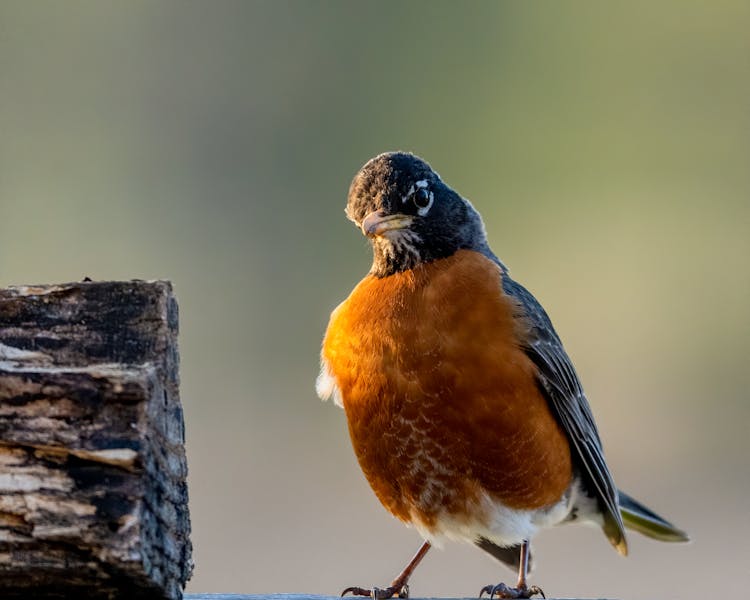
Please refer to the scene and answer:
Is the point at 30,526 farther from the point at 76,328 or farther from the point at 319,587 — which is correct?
the point at 319,587

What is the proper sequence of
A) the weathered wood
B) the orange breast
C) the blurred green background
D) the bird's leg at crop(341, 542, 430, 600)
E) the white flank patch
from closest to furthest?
the weathered wood, the orange breast, the bird's leg at crop(341, 542, 430, 600), the white flank patch, the blurred green background

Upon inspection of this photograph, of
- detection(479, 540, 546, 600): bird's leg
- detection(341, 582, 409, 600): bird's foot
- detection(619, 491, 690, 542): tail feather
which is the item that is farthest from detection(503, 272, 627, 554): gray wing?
detection(341, 582, 409, 600): bird's foot

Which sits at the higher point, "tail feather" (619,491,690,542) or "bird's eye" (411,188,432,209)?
"bird's eye" (411,188,432,209)

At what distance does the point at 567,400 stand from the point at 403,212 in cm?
100

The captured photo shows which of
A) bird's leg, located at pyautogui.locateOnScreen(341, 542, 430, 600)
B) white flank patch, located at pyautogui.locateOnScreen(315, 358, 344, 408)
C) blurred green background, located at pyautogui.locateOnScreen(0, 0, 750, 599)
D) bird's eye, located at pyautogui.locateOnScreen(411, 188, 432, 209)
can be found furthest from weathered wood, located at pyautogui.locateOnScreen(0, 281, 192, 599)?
blurred green background, located at pyautogui.locateOnScreen(0, 0, 750, 599)

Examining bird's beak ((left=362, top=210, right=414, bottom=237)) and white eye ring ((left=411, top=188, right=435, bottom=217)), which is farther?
white eye ring ((left=411, top=188, right=435, bottom=217))

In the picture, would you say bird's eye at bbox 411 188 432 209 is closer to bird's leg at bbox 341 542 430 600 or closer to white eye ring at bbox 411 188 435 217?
white eye ring at bbox 411 188 435 217

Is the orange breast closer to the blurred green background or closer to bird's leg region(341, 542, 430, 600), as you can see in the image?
bird's leg region(341, 542, 430, 600)

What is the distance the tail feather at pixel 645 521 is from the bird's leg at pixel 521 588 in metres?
0.72

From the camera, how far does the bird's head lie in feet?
16.4

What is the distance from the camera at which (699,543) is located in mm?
9891

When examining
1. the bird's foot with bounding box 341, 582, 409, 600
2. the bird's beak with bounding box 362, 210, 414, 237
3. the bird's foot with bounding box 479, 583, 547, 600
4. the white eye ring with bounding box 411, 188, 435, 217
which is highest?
the white eye ring with bounding box 411, 188, 435, 217

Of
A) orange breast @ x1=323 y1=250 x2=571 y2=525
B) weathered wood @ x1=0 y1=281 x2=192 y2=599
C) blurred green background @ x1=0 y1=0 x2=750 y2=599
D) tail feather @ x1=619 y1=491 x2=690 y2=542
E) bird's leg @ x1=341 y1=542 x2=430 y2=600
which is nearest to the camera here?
weathered wood @ x1=0 y1=281 x2=192 y2=599

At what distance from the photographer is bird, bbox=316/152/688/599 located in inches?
184
